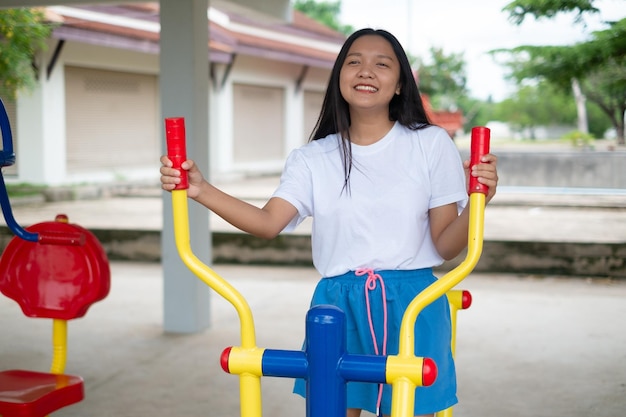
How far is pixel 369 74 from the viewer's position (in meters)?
1.78

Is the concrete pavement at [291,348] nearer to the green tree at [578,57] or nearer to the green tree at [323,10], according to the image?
the green tree at [578,57]

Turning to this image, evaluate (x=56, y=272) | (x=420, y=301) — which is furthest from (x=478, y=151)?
(x=56, y=272)

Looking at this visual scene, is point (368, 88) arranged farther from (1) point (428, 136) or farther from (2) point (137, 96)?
(2) point (137, 96)

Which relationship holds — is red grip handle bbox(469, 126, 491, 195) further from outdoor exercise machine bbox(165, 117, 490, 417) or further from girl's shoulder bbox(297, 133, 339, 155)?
girl's shoulder bbox(297, 133, 339, 155)

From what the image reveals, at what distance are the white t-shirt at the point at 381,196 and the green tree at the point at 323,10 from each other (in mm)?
33543

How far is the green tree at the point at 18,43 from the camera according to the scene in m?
10.3

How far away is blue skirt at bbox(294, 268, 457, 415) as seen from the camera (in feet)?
5.81

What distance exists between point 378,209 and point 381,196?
29mm

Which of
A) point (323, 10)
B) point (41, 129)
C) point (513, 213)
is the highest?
point (323, 10)

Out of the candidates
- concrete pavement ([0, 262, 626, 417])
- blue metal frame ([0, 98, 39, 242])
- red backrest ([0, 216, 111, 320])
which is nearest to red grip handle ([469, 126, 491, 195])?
blue metal frame ([0, 98, 39, 242])

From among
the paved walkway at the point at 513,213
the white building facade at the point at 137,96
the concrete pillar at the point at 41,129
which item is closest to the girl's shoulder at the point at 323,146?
the paved walkway at the point at 513,213

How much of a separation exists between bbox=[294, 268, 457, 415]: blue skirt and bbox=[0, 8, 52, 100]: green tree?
30.7 ft

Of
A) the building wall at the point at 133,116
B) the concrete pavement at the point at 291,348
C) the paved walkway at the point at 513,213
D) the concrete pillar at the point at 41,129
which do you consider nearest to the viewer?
the concrete pavement at the point at 291,348

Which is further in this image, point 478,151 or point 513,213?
point 513,213
